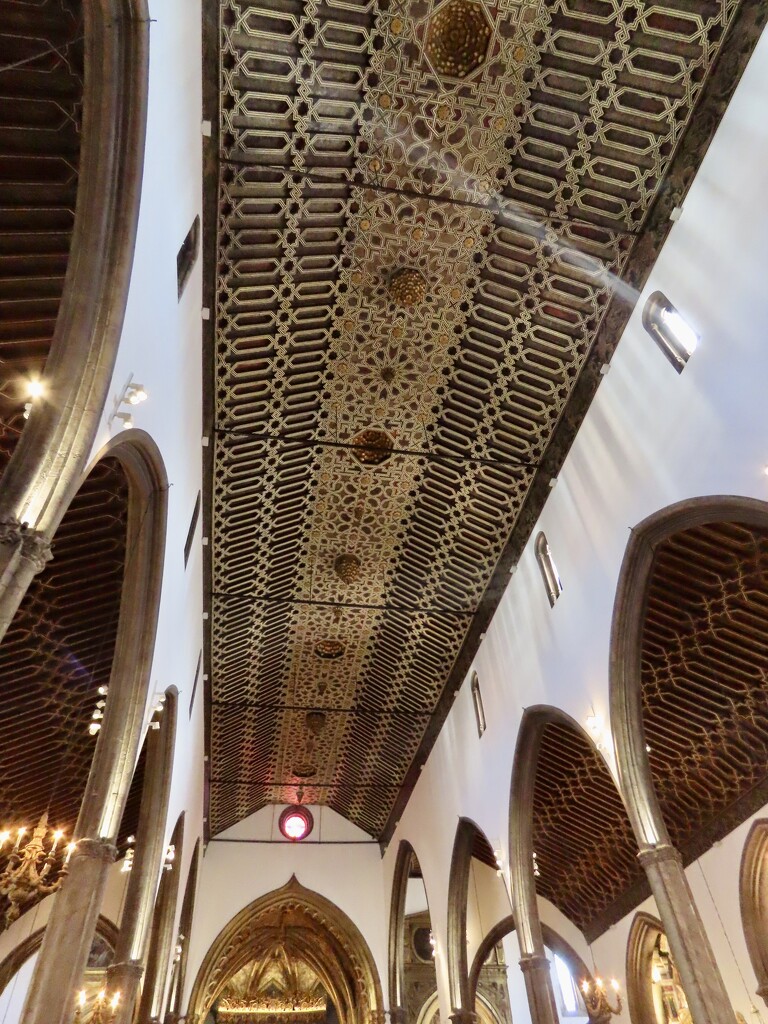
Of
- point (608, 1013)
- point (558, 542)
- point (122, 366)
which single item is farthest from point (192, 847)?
point (122, 366)

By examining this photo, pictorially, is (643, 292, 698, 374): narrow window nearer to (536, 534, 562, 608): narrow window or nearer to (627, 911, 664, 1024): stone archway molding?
(536, 534, 562, 608): narrow window

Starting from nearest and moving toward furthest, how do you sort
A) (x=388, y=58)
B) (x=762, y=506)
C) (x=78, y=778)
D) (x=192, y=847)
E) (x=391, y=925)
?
(x=762, y=506) < (x=388, y=58) < (x=78, y=778) < (x=192, y=847) < (x=391, y=925)

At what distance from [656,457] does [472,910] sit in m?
12.9

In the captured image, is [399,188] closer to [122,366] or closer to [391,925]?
[122,366]

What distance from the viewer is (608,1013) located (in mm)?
14477

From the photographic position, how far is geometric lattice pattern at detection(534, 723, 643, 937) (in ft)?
39.1

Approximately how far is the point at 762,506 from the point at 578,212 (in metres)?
3.84

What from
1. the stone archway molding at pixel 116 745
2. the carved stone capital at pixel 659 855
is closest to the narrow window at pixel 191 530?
the stone archway molding at pixel 116 745

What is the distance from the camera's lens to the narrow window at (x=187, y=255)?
21.7 feet

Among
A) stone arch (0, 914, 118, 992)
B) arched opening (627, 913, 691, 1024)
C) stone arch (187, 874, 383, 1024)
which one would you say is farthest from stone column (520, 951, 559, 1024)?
stone arch (187, 874, 383, 1024)

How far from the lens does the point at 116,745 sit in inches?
261

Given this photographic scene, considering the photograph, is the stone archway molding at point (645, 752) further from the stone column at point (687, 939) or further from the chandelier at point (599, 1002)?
the chandelier at point (599, 1002)

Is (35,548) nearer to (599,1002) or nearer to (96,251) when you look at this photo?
(96,251)

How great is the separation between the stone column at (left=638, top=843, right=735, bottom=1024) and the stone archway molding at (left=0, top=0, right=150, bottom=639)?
6.22m
